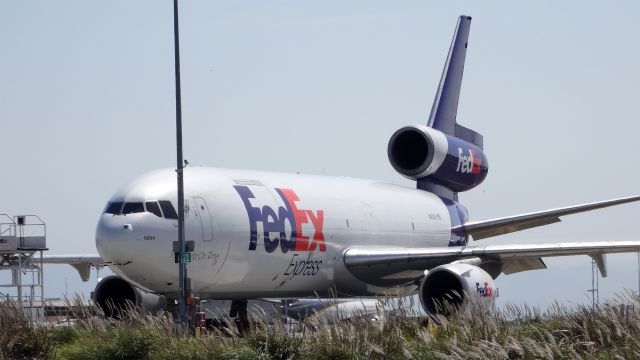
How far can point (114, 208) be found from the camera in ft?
79.8

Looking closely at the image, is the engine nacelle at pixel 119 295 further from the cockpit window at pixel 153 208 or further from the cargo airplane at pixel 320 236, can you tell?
the cockpit window at pixel 153 208

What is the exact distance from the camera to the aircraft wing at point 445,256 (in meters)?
27.9

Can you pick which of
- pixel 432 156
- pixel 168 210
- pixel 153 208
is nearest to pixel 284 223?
pixel 168 210

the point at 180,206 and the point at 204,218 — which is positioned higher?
the point at 180,206

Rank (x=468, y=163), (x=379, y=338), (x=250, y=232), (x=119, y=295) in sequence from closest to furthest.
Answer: (x=379, y=338), (x=250, y=232), (x=119, y=295), (x=468, y=163)

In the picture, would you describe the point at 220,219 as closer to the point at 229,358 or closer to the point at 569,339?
the point at 229,358

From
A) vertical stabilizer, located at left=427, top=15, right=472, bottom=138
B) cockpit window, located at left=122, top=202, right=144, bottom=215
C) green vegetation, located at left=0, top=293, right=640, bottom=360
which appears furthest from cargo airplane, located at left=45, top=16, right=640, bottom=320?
green vegetation, located at left=0, top=293, right=640, bottom=360

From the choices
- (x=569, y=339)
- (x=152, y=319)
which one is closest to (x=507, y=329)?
(x=569, y=339)

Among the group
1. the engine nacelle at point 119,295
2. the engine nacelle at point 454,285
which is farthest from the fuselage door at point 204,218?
the engine nacelle at point 454,285

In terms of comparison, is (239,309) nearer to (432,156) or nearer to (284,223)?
(284,223)

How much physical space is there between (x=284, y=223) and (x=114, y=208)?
13.8ft

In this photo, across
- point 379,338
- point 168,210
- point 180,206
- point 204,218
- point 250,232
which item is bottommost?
point 379,338

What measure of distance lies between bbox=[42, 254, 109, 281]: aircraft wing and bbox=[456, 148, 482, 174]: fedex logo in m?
11.1

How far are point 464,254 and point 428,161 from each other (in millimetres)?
6224
